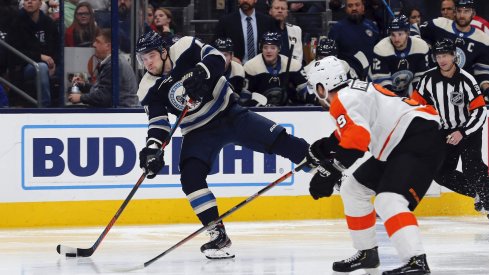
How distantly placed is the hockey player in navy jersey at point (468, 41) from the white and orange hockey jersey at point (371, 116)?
3.40 meters

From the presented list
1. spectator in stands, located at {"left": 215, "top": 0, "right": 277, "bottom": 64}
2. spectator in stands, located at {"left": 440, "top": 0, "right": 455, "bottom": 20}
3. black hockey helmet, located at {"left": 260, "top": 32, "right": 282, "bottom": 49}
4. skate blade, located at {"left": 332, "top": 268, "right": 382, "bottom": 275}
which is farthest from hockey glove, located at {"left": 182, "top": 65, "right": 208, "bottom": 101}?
spectator in stands, located at {"left": 440, "top": 0, "right": 455, "bottom": 20}

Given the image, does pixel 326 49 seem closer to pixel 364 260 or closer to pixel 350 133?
pixel 364 260

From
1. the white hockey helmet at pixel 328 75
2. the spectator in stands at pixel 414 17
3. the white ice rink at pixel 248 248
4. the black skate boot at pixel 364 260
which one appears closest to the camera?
the white hockey helmet at pixel 328 75

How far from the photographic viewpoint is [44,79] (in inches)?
305

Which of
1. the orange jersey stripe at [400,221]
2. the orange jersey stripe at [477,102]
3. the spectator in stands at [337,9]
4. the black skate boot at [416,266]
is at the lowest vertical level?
the black skate boot at [416,266]

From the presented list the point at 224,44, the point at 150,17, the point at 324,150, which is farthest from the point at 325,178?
the point at 150,17

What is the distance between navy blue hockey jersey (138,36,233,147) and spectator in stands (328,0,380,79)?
2.29 m

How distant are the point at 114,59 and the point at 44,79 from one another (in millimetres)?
506

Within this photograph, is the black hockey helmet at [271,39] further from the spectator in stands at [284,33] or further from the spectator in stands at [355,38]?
the spectator in stands at [355,38]

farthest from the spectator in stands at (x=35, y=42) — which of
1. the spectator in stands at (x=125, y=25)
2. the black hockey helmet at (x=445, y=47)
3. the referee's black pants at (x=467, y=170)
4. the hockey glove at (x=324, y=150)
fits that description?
the hockey glove at (x=324, y=150)

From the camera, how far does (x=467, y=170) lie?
25.3 ft

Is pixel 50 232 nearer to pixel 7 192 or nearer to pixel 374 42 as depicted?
pixel 7 192

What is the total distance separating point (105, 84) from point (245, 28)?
3.49 ft

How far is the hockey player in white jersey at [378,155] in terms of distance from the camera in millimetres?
5031
